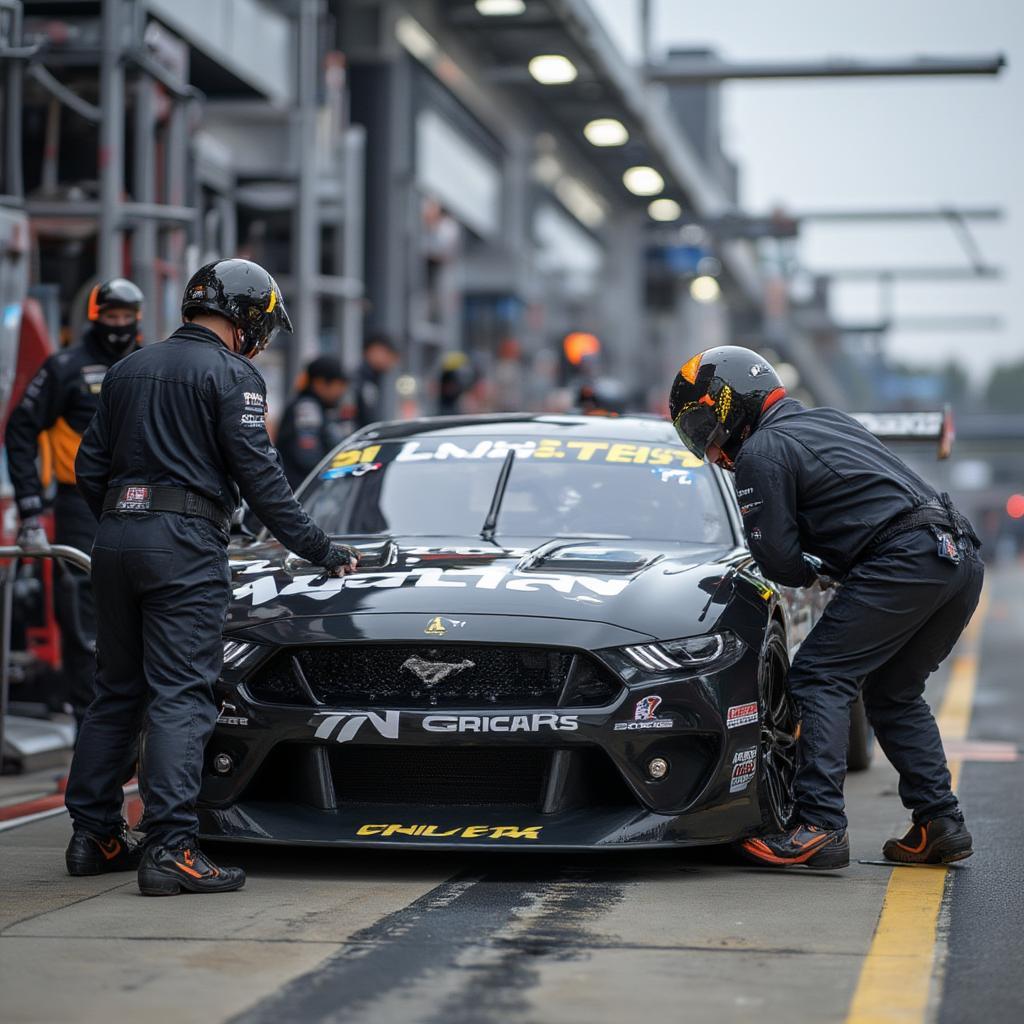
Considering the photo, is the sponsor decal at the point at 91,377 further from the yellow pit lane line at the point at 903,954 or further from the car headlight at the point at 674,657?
the yellow pit lane line at the point at 903,954

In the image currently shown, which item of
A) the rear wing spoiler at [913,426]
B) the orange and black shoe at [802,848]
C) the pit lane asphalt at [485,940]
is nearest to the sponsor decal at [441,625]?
the pit lane asphalt at [485,940]

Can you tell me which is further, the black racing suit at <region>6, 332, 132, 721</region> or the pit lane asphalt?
the black racing suit at <region>6, 332, 132, 721</region>

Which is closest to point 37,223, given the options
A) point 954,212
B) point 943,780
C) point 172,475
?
point 172,475

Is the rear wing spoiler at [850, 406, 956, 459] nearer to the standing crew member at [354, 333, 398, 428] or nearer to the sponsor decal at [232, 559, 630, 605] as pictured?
the sponsor decal at [232, 559, 630, 605]

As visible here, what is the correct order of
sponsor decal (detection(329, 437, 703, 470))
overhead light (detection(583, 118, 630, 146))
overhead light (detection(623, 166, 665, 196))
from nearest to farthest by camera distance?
1. sponsor decal (detection(329, 437, 703, 470))
2. overhead light (detection(583, 118, 630, 146))
3. overhead light (detection(623, 166, 665, 196))

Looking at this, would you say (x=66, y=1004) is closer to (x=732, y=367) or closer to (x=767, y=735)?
(x=767, y=735)

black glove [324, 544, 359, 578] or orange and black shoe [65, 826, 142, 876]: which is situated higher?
black glove [324, 544, 359, 578]

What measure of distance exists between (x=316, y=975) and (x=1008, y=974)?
152 cm

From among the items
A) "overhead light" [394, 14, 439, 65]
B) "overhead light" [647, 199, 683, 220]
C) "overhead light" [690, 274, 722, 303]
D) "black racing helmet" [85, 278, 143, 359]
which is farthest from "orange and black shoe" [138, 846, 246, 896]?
"overhead light" [690, 274, 722, 303]

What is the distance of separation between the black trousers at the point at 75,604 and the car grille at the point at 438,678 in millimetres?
2681

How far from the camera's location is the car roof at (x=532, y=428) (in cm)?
748

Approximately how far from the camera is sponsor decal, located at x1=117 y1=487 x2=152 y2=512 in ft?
18.3

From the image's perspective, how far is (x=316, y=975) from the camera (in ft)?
14.2

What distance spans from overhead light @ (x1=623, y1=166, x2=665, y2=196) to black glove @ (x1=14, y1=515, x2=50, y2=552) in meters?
23.3
